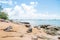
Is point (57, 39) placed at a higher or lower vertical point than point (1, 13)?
lower

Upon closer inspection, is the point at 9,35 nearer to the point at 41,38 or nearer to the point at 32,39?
the point at 32,39

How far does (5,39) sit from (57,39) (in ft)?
13.5

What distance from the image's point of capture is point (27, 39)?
8.73 meters

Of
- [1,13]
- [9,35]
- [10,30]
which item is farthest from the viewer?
[1,13]

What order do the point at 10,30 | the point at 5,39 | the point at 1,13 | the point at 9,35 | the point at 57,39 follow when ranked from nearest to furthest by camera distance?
the point at 5,39, the point at 9,35, the point at 10,30, the point at 57,39, the point at 1,13

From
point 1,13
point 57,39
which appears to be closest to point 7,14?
point 1,13

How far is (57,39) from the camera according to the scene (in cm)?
1155

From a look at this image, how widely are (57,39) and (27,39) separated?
3.30 m

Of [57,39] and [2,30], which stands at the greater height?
[2,30]

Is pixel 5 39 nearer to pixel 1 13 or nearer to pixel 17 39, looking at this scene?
pixel 17 39

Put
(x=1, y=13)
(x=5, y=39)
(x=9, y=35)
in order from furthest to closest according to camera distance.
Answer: (x=1, y=13) → (x=9, y=35) → (x=5, y=39)

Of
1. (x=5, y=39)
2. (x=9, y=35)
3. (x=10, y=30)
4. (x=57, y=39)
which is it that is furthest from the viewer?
(x=57, y=39)

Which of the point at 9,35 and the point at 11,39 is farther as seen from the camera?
the point at 9,35

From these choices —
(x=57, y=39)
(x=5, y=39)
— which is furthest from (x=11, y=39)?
(x=57, y=39)
